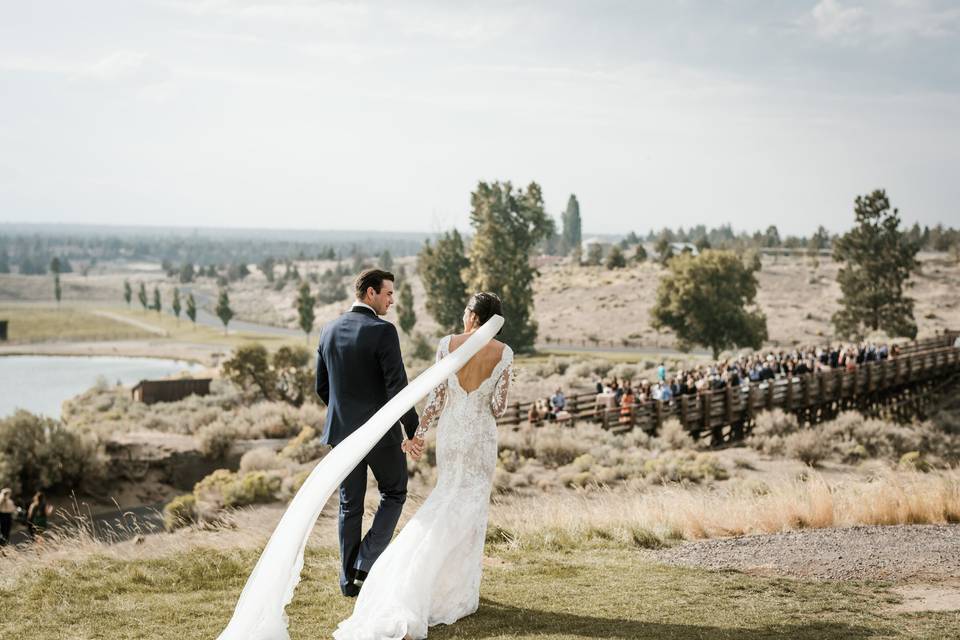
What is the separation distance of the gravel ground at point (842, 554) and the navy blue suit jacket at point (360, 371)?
333 cm

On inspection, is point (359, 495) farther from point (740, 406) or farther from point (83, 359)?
point (83, 359)

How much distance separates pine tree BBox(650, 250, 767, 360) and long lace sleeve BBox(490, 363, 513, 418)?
48146mm

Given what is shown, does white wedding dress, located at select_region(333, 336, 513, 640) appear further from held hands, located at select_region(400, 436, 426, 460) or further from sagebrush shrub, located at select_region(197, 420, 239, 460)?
sagebrush shrub, located at select_region(197, 420, 239, 460)

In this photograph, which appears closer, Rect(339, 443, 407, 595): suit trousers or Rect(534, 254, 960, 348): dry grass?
Rect(339, 443, 407, 595): suit trousers

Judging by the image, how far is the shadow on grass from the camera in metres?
5.56

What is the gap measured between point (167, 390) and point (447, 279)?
2438 centimetres

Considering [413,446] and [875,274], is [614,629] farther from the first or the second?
[875,274]

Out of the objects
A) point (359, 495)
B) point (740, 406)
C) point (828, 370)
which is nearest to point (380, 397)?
point (359, 495)

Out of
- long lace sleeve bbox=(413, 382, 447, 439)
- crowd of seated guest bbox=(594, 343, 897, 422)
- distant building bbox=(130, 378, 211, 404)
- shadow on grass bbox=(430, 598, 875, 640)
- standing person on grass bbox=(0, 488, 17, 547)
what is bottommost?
distant building bbox=(130, 378, 211, 404)

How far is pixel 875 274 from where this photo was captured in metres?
59.6

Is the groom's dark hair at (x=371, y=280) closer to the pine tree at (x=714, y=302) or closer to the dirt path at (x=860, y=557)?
the dirt path at (x=860, y=557)

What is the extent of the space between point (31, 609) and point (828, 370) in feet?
96.8

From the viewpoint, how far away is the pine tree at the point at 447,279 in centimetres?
6631

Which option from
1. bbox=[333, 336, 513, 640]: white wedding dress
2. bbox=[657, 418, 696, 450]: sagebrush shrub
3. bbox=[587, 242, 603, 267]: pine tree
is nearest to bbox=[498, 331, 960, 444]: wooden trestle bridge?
bbox=[657, 418, 696, 450]: sagebrush shrub
